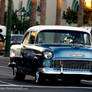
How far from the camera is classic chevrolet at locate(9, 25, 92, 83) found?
17844 millimetres

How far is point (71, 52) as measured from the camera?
709 inches

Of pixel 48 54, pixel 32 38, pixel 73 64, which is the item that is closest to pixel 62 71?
pixel 73 64

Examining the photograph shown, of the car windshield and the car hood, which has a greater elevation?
the car windshield

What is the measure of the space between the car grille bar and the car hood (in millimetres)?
149

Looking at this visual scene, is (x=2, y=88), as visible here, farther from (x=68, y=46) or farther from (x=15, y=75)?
(x=15, y=75)

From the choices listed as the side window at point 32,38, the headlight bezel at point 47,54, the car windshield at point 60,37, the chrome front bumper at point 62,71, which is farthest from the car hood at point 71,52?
the side window at point 32,38

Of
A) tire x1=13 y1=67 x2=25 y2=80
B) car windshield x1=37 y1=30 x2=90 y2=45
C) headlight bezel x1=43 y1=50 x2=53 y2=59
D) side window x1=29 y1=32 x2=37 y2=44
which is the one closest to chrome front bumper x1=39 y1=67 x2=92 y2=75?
headlight bezel x1=43 y1=50 x2=53 y2=59

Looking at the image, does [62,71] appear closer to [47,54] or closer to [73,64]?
[73,64]

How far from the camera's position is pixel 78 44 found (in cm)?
1911

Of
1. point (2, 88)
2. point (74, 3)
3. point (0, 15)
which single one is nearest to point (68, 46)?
point (2, 88)

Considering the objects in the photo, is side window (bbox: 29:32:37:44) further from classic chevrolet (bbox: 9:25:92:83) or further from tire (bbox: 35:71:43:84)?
tire (bbox: 35:71:43:84)

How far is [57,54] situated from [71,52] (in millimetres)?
439

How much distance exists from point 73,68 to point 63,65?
1.06ft

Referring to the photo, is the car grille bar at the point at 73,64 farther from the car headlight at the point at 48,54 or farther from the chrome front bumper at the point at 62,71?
the car headlight at the point at 48,54
